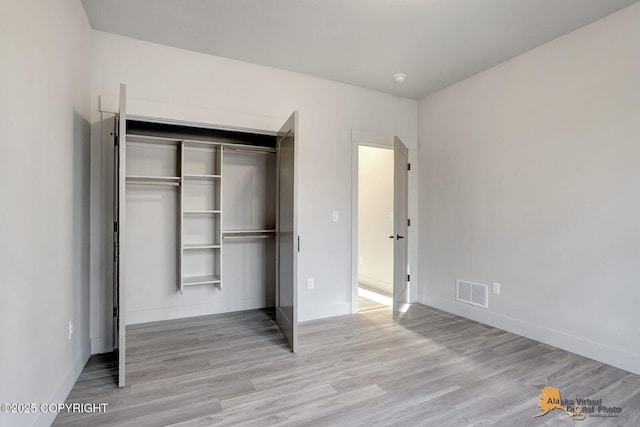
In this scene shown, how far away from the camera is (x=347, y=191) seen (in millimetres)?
3959

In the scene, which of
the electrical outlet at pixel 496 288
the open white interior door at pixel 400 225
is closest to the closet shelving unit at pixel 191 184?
the open white interior door at pixel 400 225

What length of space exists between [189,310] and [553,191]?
3952mm

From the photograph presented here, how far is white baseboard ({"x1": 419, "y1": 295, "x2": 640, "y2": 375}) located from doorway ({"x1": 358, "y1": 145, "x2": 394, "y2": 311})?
108 cm

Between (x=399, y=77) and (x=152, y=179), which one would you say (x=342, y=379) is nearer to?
(x=152, y=179)

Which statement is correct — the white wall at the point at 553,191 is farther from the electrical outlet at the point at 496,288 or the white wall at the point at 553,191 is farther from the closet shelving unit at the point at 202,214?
the closet shelving unit at the point at 202,214

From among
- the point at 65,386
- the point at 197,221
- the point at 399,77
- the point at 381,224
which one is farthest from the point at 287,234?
the point at 381,224

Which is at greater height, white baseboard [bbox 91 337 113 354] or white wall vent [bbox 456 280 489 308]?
white wall vent [bbox 456 280 489 308]

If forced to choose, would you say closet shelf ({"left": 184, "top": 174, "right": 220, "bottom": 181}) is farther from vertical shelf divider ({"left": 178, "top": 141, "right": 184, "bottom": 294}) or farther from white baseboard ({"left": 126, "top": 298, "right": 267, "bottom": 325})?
white baseboard ({"left": 126, "top": 298, "right": 267, "bottom": 325})

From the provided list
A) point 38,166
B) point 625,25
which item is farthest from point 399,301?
point 38,166

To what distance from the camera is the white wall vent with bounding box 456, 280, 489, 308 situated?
3.57 metres

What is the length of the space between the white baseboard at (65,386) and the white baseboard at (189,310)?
0.78 metres

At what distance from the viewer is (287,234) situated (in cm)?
303

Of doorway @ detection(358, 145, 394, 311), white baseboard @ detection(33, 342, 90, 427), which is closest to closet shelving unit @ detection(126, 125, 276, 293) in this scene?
white baseboard @ detection(33, 342, 90, 427)

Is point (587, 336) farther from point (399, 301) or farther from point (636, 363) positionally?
point (399, 301)
